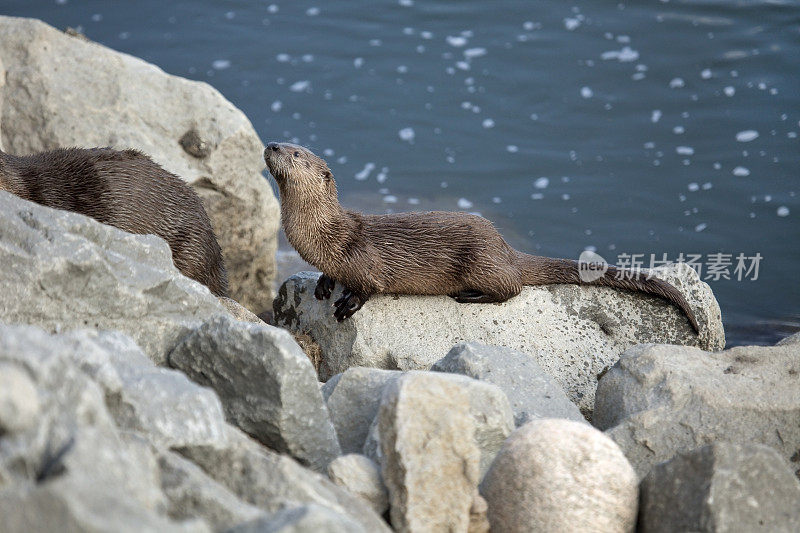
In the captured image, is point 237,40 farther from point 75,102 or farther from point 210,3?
point 75,102

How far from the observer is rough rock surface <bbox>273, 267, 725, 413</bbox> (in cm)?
430

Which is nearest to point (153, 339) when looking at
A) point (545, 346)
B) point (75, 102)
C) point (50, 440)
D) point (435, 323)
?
point (50, 440)

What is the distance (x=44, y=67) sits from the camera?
543 cm

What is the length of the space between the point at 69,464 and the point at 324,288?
9.53 ft

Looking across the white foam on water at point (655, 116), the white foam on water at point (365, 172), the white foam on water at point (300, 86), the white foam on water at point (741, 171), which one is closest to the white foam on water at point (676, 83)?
the white foam on water at point (655, 116)

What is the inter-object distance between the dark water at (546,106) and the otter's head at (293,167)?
3.45 metres

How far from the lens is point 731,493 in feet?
7.65

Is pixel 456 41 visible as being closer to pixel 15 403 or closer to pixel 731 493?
pixel 731 493

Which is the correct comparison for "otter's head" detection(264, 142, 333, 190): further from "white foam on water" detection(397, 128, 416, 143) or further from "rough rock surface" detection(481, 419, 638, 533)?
"white foam on water" detection(397, 128, 416, 143)

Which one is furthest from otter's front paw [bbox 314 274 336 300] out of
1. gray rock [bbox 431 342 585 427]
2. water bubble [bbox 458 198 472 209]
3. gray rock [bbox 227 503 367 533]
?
water bubble [bbox 458 198 472 209]

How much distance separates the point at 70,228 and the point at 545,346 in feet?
7.43

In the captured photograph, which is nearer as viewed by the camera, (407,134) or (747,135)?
(747,135)

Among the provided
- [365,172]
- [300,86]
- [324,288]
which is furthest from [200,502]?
[300,86]

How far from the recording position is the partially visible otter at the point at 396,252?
4184mm
